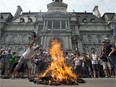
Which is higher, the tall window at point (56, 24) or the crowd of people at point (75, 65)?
the tall window at point (56, 24)

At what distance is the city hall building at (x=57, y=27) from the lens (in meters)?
39.3

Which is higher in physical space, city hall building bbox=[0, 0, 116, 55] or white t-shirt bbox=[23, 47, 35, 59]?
city hall building bbox=[0, 0, 116, 55]

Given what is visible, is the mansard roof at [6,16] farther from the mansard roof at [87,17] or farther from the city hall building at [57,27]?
the mansard roof at [87,17]

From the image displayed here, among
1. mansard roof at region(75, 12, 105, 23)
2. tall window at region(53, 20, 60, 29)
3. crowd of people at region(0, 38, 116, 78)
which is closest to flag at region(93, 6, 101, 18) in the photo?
mansard roof at region(75, 12, 105, 23)

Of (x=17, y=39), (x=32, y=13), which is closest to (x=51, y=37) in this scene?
(x=17, y=39)

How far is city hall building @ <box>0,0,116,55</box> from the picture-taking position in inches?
1549

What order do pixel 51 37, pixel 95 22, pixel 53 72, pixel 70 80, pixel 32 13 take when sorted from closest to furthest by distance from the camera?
pixel 70 80 → pixel 53 72 → pixel 51 37 → pixel 95 22 → pixel 32 13

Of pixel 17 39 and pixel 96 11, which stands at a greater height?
pixel 96 11

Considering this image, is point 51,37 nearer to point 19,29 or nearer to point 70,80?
point 19,29

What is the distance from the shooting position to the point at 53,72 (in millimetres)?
6156

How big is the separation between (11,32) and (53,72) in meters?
42.7

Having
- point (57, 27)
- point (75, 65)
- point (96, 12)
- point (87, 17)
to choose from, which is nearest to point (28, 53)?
point (75, 65)

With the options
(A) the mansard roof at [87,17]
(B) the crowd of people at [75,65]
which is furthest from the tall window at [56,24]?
(B) the crowd of people at [75,65]

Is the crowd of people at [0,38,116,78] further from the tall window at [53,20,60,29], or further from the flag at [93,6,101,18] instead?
the flag at [93,6,101,18]
